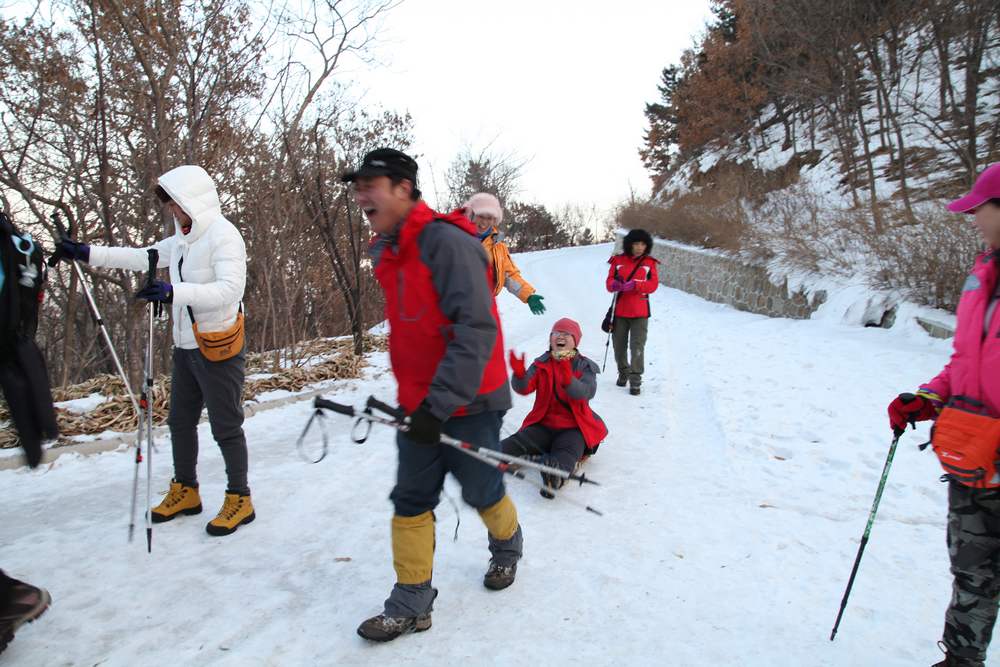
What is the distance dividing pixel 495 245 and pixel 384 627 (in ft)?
11.6

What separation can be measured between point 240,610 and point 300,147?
7.31m

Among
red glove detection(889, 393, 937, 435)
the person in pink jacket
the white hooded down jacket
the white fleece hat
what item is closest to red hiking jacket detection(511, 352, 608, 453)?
the white fleece hat

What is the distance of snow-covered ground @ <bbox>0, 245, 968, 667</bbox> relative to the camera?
2.63 metres

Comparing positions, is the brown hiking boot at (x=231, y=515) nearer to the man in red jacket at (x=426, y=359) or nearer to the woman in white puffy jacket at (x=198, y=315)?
the woman in white puffy jacket at (x=198, y=315)

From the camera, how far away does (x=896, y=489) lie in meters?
4.31

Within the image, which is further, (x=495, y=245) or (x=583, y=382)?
(x=495, y=245)

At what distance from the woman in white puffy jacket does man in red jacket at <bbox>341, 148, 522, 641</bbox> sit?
3.98 feet

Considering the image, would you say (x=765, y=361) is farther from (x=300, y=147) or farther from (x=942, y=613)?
(x=300, y=147)

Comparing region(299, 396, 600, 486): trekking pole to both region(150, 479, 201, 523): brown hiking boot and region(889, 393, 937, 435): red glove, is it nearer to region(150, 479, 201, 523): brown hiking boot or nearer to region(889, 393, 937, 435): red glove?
region(889, 393, 937, 435): red glove

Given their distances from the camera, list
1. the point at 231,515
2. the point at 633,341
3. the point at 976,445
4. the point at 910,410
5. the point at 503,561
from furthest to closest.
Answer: the point at 633,341 → the point at 231,515 → the point at 503,561 → the point at 910,410 → the point at 976,445

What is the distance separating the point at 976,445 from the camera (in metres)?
2.06

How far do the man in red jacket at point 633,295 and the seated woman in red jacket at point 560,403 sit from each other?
2.54 m

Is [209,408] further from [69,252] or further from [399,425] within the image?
[399,425]

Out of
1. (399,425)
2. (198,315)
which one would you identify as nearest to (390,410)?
(399,425)
